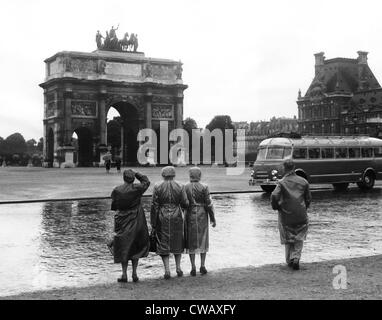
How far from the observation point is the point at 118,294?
25.3ft

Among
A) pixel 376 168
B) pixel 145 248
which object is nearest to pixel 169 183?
pixel 145 248

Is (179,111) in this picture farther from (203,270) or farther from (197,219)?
(203,270)

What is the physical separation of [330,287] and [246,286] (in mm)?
1026

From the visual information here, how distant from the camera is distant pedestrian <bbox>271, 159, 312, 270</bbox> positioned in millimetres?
9609

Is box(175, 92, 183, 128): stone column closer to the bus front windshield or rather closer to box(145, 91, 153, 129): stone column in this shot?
box(145, 91, 153, 129): stone column

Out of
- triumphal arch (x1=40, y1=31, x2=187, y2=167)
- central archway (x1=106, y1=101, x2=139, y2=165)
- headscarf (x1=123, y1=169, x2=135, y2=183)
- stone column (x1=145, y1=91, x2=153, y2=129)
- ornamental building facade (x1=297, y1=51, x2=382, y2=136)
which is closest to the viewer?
headscarf (x1=123, y1=169, x2=135, y2=183)

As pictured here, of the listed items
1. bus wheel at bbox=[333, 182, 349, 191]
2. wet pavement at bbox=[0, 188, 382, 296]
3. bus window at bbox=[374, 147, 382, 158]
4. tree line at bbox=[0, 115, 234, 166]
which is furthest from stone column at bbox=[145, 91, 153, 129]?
wet pavement at bbox=[0, 188, 382, 296]

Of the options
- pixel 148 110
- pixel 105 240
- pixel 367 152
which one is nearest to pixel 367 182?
pixel 367 152

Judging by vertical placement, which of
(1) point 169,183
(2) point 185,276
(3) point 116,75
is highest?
(3) point 116,75

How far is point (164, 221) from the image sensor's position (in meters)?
8.97

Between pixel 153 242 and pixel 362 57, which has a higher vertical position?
pixel 362 57

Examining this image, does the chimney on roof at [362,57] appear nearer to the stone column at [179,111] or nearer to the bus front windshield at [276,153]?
the stone column at [179,111]

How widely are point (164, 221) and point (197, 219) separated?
0.51 metres
